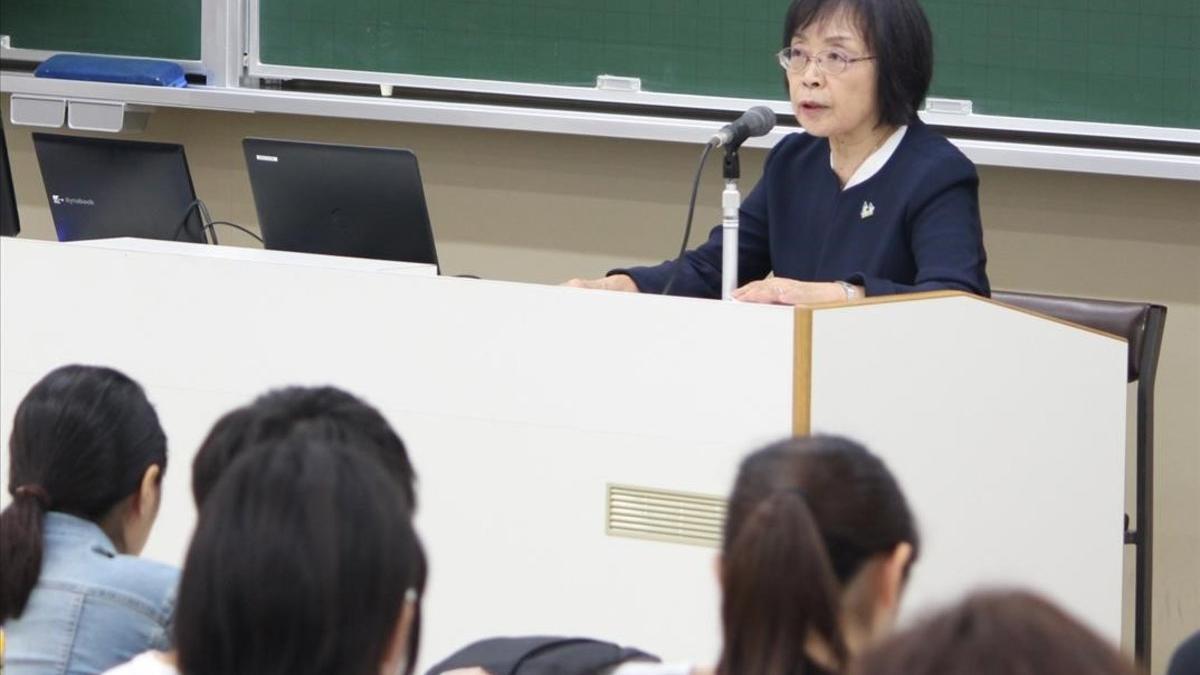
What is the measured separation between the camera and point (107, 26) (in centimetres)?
439

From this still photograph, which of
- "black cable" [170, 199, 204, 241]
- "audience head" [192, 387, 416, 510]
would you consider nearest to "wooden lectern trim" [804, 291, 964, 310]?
"audience head" [192, 387, 416, 510]

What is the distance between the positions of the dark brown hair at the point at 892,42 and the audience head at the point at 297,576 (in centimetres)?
173

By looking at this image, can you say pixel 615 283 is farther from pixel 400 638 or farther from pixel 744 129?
pixel 400 638

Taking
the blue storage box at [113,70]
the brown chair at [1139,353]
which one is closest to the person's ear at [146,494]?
the brown chair at [1139,353]

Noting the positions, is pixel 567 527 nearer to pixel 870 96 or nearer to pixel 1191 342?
pixel 870 96

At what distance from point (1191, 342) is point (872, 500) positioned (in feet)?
8.03

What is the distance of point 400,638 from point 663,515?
1125mm

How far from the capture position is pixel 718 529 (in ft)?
7.82

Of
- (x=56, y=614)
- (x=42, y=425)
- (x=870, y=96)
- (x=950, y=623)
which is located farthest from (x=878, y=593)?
(x=870, y=96)

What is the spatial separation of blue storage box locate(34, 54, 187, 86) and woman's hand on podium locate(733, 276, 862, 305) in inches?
87.5

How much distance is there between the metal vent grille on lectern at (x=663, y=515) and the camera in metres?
2.40

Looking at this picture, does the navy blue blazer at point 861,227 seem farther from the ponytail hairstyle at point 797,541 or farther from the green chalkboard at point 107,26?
the green chalkboard at point 107,26

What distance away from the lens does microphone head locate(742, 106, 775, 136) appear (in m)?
2.59

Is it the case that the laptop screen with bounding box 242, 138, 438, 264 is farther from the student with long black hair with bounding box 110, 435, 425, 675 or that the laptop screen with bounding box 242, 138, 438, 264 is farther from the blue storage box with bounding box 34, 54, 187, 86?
the student with long black hair with bounding box 110, 435, 425, 675
